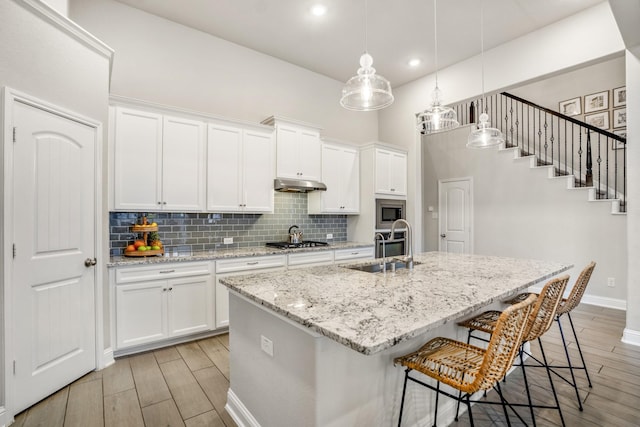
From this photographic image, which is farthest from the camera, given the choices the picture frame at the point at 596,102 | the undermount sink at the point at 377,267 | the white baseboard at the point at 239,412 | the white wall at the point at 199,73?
the picture frame at the point at 596,102

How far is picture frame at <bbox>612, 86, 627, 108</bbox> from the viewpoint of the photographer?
5.13 meters

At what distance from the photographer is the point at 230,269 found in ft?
11.2

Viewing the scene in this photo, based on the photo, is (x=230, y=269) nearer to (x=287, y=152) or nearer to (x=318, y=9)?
(x=287, y=152)

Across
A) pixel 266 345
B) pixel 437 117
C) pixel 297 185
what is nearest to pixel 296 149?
pixel 297 185

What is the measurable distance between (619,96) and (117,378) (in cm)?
761

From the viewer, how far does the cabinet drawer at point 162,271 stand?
283 centimetres

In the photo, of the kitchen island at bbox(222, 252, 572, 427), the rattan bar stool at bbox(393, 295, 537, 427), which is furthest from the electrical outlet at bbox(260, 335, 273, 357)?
the rattan bar stool at bbox(393, 295, 537, 427)

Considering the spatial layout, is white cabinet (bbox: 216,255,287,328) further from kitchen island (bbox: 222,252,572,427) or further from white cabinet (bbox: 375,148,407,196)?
white cabinet (bbox: 375,148,407,196)

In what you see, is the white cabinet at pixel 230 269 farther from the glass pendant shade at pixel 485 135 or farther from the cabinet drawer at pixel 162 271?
the glass pendant shade at pixel 485 135

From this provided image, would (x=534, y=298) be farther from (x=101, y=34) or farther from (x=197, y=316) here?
(x=101, y=34)

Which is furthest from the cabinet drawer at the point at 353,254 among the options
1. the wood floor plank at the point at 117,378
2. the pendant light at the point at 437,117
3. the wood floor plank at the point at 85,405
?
the wood floor plank at the point at 85,405

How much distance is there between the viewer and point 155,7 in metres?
3.46

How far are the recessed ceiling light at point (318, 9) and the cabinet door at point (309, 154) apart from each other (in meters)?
1.34

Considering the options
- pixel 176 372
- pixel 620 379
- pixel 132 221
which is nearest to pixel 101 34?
pixel 132 221
